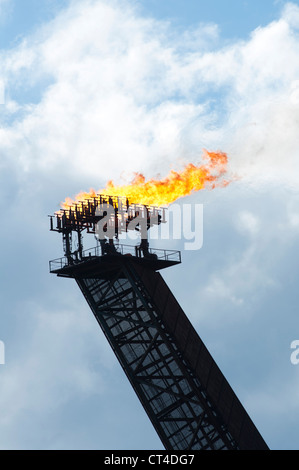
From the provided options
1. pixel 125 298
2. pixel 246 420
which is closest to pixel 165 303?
pixel 125 298

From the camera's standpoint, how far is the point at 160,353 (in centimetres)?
11319

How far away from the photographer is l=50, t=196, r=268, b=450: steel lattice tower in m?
112

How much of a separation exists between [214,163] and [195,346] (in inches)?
663

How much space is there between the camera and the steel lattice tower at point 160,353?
112 metres

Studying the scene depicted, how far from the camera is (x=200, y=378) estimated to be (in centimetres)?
11131
